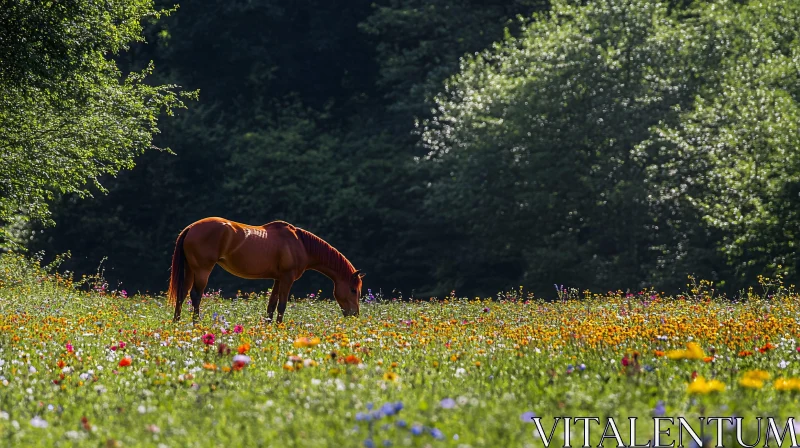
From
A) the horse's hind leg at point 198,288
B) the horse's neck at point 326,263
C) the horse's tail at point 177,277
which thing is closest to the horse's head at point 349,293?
the horse's neck at point 326,263

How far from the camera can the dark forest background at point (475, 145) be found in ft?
99.3

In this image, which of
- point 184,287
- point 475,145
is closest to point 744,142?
→ point 475,145

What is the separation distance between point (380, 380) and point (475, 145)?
27.6 meters

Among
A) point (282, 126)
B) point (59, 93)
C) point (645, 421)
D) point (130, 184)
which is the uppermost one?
point (282, 126)

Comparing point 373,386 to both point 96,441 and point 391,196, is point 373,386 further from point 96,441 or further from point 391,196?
point 391,196

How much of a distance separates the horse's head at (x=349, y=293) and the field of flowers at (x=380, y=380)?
3.43 meters

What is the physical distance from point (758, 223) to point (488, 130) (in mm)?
10786

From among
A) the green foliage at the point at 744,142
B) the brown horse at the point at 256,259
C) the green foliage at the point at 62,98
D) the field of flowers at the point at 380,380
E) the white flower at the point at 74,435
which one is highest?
the green foliage at the point at 744,142

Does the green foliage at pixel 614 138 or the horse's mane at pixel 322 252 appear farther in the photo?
the green foliage at pixel 614 138

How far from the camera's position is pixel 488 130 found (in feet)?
112

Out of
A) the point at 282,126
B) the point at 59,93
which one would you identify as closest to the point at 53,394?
the point at 59,93

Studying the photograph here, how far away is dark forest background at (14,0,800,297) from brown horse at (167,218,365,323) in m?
13.3

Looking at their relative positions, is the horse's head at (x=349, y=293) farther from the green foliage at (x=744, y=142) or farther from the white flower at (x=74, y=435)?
the green foliage at (x=744, y=142)

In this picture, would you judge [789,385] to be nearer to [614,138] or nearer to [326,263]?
[326,263]
